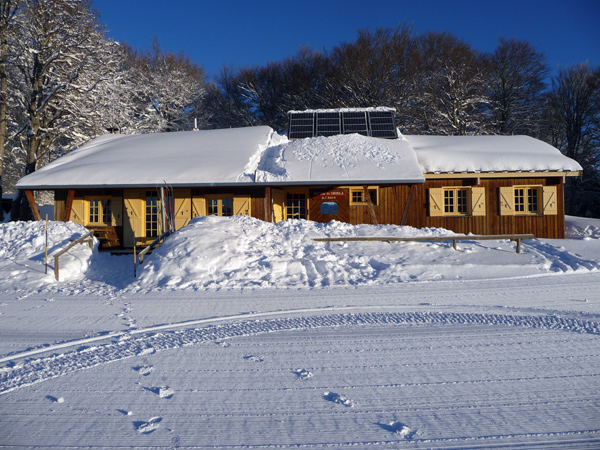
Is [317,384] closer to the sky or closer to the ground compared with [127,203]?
closer to the ground

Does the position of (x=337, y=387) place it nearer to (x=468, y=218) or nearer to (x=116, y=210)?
(x=468, y=218)

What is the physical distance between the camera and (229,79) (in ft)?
122

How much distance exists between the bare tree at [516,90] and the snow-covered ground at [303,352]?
21631mm

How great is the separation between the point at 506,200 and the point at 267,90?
81.6 ft

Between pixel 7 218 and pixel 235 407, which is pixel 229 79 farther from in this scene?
pixel 235 407

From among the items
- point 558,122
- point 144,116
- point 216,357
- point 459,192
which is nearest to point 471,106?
point 558,122

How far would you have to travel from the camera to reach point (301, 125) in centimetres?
1855

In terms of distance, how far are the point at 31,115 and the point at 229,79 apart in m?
20.4

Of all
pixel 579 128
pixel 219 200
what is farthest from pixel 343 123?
pixel 579 128

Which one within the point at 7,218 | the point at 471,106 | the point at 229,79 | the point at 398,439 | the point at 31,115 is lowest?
the point at 398,439

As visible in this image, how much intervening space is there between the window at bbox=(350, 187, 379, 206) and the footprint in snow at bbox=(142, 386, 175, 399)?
39.3ft

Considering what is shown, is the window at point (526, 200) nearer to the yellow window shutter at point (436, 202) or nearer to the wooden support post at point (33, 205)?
the yellow window shutter at point (436, 202)

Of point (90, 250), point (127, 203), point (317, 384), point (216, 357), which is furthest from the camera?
point (127, 203)

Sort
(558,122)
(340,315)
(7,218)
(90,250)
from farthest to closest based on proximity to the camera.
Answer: (558,122), (7,218), (90,250), (340,315)
